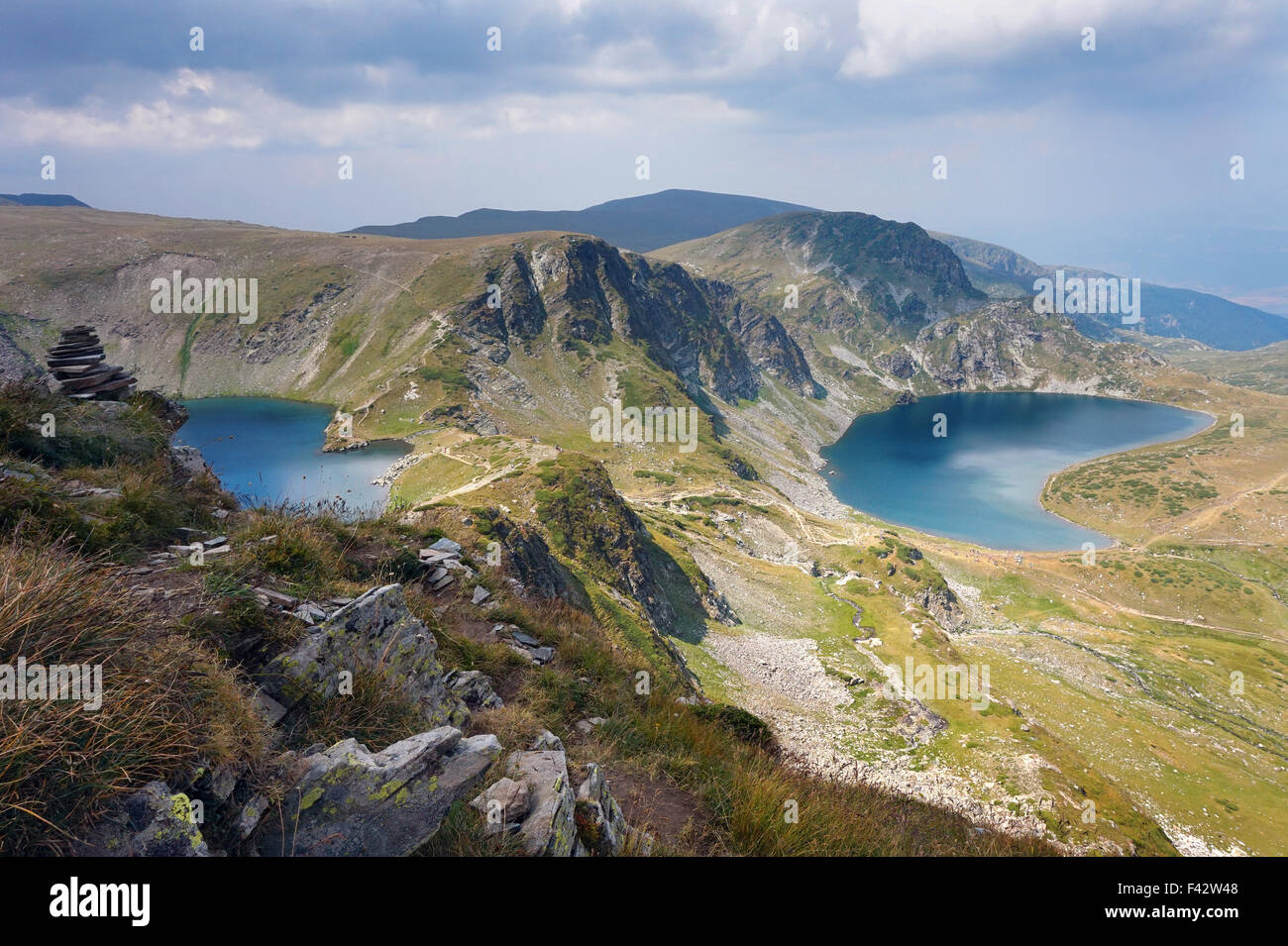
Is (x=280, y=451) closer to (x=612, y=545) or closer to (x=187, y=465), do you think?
(x=612, y=545)

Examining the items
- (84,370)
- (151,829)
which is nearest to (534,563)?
(84,370)

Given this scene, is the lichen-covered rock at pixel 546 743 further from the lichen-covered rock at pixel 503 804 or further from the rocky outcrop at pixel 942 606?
the rocky outcrop at pixel 942 606

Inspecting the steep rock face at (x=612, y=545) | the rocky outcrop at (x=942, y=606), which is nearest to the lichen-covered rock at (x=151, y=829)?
the steep rock face at (x=612, y=545)

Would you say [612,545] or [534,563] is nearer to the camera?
[534,563]

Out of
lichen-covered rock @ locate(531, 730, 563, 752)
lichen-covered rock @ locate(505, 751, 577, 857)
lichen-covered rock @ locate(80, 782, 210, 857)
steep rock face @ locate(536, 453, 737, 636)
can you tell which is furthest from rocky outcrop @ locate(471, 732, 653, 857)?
steep rock face @ locate(536, 453, 737, 636)

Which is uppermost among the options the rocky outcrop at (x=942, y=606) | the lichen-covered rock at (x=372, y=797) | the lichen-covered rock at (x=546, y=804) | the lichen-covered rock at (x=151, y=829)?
the lichen-covered rock at (x=151, y=829)

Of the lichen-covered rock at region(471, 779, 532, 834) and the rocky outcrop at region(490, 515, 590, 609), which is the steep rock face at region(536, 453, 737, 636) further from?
the lichen-covered rock at region(471, 779, 532, 834)
